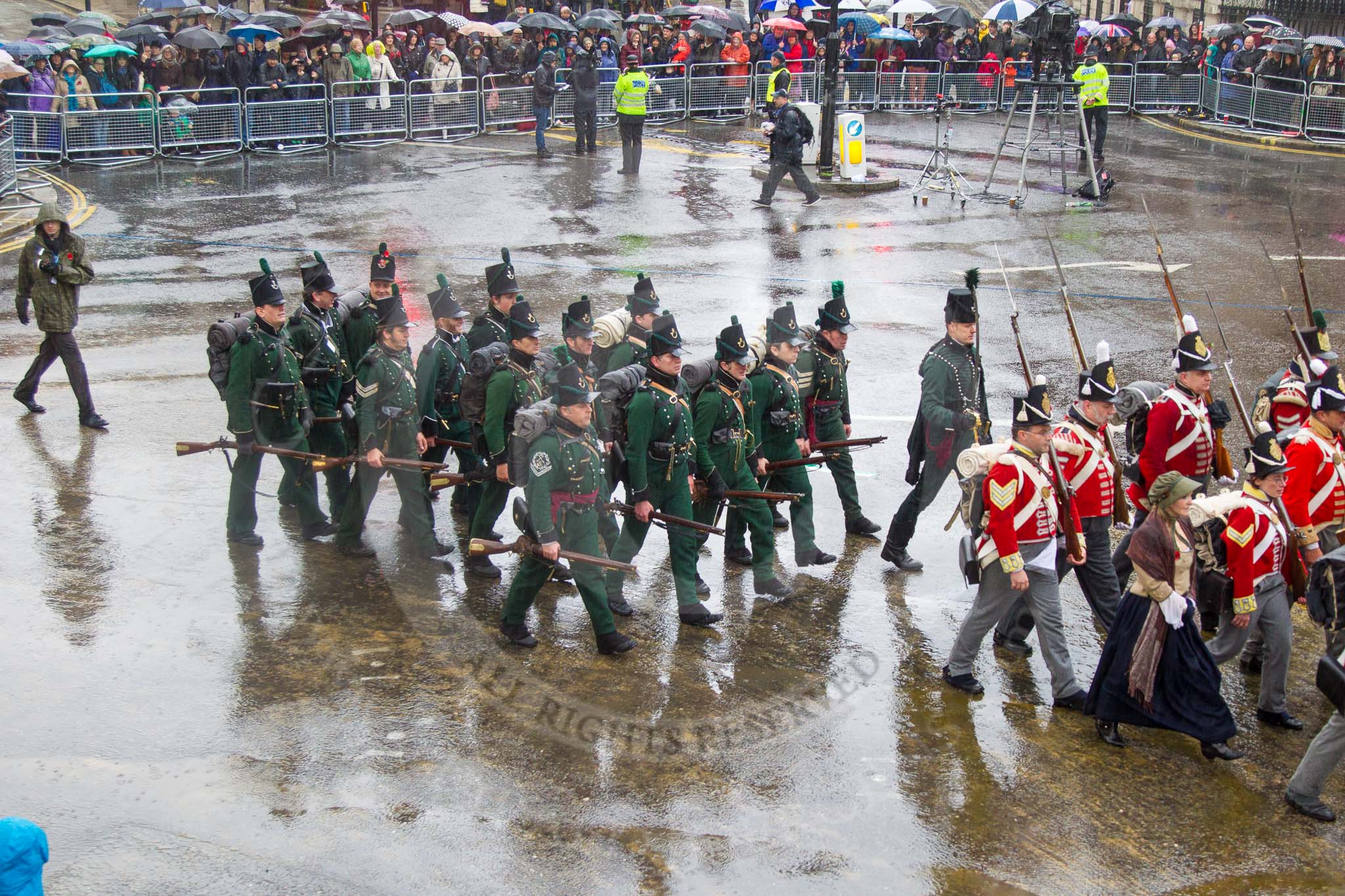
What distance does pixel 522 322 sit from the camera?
907 cm

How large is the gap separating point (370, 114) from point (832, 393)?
729 inches

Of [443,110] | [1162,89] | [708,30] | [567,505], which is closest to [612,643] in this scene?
[567,505]

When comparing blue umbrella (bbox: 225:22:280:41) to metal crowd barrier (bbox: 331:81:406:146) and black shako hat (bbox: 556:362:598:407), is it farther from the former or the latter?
black shako hat (bbox: 556:362:598:407)

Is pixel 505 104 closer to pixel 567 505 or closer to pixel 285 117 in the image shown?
pixel 285 117

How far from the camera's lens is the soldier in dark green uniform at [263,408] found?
9.24 metres

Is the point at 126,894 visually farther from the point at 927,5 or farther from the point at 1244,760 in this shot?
the point at 927,5

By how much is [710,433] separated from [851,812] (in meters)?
2.97

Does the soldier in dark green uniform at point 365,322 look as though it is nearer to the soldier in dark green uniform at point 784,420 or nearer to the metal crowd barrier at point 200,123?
the soldier in dark green uniform at point 784,420

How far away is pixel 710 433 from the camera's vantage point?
8.80 meters

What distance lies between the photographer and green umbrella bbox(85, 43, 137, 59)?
75.7 feet

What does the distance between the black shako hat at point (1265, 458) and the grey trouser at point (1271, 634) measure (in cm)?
56

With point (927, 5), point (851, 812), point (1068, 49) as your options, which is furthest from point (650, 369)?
point (927, 5)

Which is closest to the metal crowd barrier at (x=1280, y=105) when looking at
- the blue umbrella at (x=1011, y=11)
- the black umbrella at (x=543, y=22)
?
the blue umbrella at (x=1011, y=11)

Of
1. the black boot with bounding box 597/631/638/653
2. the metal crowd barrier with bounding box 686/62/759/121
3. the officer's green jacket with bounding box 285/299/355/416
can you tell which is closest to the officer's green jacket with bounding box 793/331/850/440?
the black boot with bounding box 597/631/638/653
